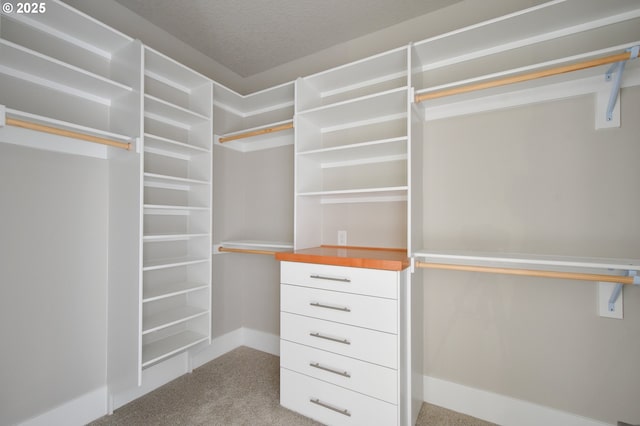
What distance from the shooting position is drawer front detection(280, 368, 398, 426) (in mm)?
1656

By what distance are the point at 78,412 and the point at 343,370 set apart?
1.70 metres

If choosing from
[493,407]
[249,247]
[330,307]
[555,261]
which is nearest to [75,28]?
[249,247]

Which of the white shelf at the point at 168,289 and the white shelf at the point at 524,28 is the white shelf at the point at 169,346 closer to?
the white shelf at the point at 168,289

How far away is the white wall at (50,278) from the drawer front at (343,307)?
1.31 meters

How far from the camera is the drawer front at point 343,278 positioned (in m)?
1.66

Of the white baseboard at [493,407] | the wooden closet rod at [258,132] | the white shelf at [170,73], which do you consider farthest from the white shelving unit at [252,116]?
the white baseboard at [493,407]

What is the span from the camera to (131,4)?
2139mm

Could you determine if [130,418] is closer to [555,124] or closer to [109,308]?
[109,308]

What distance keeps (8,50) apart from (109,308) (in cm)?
159

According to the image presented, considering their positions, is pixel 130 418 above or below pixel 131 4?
below

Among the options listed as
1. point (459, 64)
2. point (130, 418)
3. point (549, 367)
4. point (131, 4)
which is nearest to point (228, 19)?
point (131, 4)

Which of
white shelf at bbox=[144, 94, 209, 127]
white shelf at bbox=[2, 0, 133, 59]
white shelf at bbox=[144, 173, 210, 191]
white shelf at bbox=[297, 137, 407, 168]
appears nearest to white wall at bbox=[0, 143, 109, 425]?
white shelf at bbox=[144, 173, 210, 191]

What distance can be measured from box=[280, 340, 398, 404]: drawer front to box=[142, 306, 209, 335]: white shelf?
776 millimetres

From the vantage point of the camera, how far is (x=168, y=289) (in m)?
2.25
